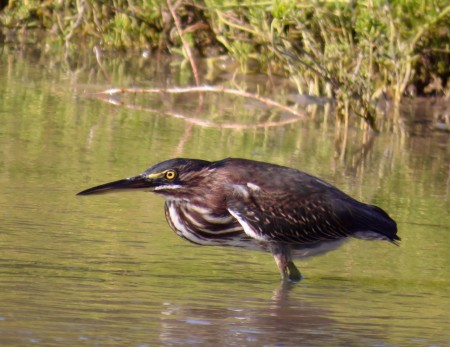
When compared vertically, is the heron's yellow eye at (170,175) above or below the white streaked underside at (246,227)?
above

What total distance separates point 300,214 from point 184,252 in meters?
0.64

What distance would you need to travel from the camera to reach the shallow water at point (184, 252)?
4.92 metres

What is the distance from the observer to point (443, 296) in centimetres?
585

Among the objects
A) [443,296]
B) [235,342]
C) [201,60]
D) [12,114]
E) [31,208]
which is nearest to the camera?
[235,342]

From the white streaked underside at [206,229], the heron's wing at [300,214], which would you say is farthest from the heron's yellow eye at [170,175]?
A: the heron's wing at [300,214]

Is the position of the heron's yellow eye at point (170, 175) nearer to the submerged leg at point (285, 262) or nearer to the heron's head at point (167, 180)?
the heron's head at point (167, 180)

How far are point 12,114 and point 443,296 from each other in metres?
5.62

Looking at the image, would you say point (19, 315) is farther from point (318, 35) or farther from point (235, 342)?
point (318, 35)

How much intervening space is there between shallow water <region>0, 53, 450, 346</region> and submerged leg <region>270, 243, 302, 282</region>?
0.07 m

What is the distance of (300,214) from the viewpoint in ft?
21.0

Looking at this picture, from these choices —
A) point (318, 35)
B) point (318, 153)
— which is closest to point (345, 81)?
point (318, 153)

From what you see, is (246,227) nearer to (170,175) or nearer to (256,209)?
(256,209)

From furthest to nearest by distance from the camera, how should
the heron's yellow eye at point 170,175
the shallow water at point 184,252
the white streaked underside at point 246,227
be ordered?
the heron's yellow eye at point 170,175 < the white streaked underside at point 246,227 < the shallow water at point 184,252

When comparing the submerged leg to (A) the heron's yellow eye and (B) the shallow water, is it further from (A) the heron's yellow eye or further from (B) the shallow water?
(A) the heron's yellow eye
